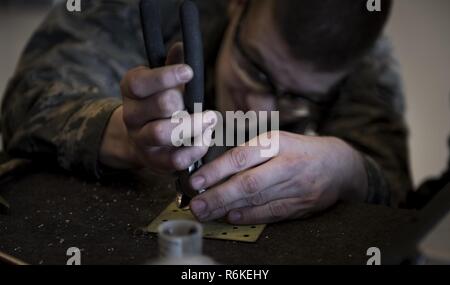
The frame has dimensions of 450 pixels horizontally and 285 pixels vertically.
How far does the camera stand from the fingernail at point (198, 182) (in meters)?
0.71

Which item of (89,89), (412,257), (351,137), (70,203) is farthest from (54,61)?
(412,257)

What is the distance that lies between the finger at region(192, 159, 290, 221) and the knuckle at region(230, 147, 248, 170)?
0.5 inches

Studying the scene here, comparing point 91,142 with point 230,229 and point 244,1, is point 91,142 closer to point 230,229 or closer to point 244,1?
point 230,229

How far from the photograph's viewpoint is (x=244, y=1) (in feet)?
3.64

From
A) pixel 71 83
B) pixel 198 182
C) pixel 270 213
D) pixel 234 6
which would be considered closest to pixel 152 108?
pixel 198 182

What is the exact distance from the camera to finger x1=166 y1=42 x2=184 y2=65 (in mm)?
715

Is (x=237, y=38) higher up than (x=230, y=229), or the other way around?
(x=237, y=38)

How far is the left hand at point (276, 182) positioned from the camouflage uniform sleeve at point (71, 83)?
0.24 metres

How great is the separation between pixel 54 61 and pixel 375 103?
0.70 metres

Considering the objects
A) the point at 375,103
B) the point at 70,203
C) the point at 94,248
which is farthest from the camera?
the point at 375,103

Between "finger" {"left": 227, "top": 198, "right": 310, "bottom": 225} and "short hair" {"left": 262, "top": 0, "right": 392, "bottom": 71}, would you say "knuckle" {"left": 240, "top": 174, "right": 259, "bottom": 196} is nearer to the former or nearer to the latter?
"finger" {"left": 227, "top": 198, "right": 310, "bottom": 225}

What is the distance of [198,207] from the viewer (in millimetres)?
712

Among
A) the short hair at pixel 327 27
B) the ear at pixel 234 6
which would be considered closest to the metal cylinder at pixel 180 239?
the short hair at pixel 327 27


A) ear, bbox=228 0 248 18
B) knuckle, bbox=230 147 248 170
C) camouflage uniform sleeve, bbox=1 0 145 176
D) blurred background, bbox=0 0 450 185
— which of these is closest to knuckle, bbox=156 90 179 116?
knuckle, bbox=230 147 248 170
